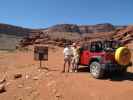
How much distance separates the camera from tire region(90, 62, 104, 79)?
11250 millimetres

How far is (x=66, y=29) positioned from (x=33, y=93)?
132 metres

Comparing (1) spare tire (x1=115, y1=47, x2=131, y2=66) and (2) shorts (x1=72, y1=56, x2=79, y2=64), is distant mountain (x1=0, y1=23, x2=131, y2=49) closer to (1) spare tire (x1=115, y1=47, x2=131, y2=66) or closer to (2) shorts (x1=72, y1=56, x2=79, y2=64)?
(2) shorts (x1=72, y1=56, x2=79, y2=64)

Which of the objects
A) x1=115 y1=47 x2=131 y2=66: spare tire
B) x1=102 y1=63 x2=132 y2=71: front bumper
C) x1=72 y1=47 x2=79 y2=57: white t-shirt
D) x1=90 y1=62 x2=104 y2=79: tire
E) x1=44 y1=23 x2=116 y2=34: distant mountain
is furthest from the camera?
x1=44 y1=23 x2=116 y2=34: distant mountain

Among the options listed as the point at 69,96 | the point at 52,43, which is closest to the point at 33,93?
the point at 69,96

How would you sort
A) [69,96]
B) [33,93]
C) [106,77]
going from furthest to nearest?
1. [106,77]
2. [33,93]
3. [69,96]

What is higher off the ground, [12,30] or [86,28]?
[86,28]

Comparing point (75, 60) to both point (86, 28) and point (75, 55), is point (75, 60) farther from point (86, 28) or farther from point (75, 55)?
point (86, 28)

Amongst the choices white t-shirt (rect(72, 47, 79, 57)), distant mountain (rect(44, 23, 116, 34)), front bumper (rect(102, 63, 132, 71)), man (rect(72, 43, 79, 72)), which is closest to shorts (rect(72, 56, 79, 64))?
man (rect(72, 43, 79, 72))

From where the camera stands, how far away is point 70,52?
13.3 metres

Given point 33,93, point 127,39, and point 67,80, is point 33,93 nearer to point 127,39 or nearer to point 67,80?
point 67,80

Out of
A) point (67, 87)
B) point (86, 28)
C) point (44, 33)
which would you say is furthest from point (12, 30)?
point (67, 87)

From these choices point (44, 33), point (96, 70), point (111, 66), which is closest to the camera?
point (111, 66)

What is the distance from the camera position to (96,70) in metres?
11.5

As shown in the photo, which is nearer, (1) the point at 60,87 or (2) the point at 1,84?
(1) the point at 60,87
